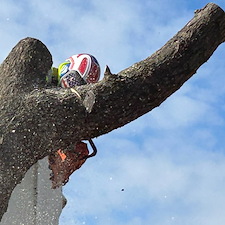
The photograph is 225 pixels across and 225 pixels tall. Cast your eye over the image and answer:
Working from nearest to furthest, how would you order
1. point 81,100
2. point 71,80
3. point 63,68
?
point 81,100 < point 71,80 < point 63,68

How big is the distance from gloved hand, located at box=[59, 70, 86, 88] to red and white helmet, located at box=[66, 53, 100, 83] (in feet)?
0.51

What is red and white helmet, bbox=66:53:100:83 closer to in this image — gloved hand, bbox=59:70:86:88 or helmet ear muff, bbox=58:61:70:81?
helmet ear muff, bbox=58:61:70:81

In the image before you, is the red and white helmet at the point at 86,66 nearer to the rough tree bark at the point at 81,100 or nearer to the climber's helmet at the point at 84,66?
the climber's helmet at the point at 84,66

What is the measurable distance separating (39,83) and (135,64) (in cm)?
71

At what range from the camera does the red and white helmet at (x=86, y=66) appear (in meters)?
5.92

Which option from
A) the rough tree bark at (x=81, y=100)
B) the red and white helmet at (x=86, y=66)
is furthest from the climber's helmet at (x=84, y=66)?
the rough tree bark at (x=81, y=100)

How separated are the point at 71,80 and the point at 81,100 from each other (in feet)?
3.25

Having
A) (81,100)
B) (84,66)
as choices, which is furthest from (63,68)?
(81,100)

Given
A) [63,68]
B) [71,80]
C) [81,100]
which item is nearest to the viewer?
[81,100]

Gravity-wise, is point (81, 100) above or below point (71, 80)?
below

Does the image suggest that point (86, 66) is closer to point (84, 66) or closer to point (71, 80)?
point (84, 66)

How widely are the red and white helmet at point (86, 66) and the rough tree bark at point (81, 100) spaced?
1073mm

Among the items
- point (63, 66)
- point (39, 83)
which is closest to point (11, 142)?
point (39, 83)

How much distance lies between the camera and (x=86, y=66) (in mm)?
5934
